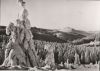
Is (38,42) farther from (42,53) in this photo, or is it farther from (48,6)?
(48,6)

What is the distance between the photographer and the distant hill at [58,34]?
13.2ft

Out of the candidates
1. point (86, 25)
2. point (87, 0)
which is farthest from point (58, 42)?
point (87, 0)

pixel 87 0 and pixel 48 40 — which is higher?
pixel 87 0

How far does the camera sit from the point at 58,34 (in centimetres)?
407

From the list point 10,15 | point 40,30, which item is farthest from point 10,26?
point 40,30

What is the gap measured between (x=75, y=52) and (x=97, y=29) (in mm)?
479

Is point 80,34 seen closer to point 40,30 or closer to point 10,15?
point 40,30

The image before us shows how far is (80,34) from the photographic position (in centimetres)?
408

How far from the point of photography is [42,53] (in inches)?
156

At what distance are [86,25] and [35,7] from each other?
80 cm

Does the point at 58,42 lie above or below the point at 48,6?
below

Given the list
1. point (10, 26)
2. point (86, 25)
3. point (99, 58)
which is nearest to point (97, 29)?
point (86, 25)

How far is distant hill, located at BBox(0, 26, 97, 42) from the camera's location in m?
4.02

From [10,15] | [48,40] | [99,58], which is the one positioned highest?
[10,15]
